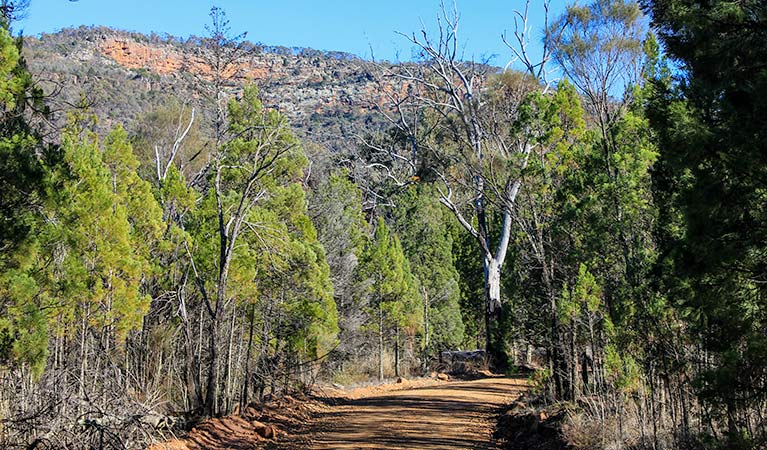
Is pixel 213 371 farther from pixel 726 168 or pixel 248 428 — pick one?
pixel 726 168

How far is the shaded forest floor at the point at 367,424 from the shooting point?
38.1ft

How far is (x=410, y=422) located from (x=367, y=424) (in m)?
0.90

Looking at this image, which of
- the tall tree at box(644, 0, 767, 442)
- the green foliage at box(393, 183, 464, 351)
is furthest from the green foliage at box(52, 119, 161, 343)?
the green foliage at box(393, 183, 464, 351)

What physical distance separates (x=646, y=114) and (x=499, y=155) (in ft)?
34.4

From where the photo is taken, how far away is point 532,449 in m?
10.6

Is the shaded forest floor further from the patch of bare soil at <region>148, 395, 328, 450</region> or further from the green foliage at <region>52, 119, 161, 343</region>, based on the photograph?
the green foliage at <region>52, 119, 161, 343</region>

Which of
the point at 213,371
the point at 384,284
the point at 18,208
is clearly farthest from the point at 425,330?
the point at 18,208

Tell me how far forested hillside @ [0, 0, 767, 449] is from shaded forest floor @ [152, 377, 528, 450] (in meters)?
1.03

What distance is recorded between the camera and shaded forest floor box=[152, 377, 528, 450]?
1160 centimetres

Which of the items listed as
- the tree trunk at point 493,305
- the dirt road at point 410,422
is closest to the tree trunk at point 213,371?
the dirt road at point 410,422

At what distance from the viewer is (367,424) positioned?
14289 mm

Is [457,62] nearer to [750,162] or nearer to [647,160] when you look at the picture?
[647,160]

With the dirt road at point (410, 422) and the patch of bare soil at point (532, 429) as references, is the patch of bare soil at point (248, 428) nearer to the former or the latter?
the dirt road at point (410, 422)

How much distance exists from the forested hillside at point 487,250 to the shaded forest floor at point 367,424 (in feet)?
3.39
